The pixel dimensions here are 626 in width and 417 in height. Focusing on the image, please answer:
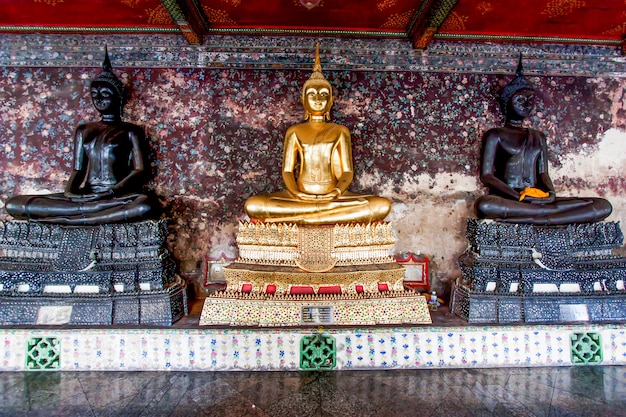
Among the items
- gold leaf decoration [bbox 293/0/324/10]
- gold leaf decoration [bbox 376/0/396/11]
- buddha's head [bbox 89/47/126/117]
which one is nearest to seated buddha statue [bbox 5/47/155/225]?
buddha's head [bbox 89/47/126/117]

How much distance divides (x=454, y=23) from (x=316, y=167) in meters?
2.29

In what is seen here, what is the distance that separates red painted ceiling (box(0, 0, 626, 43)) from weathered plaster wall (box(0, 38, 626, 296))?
0.39m

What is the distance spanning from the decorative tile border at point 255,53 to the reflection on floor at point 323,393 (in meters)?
3.49

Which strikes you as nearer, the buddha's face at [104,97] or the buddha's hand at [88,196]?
the buddha's hand at [88,196]

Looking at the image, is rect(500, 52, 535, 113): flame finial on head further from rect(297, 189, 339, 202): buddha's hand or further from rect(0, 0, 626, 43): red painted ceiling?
rect(297, 189, 339, 202): buddha's hand

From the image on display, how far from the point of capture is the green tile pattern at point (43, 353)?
10.9ft

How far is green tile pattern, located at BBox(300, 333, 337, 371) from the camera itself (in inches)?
130

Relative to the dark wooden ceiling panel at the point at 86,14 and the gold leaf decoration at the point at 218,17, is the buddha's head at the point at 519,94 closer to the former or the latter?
the gold leaf decoration at the point at 218,17

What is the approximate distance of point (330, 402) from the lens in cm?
277

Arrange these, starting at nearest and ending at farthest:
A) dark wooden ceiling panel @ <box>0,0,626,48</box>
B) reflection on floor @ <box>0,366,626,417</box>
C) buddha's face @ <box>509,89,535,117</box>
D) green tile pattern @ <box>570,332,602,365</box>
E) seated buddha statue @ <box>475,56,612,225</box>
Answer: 1. reflection on floor @ <box>0,366,626,417</box>
2. green tile pattern @ <box>570,332,602,365</box>
3. dark wooden ceiling panel @ <box>0,0,626,48</box>
4. seated buddha statue @ <box>475,56,612,225</box>
5. buddha's face @ <box>509,89,535,117</box>

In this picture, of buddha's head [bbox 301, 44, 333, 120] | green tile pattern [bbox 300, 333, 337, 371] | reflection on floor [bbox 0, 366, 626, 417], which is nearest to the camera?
reflection on floor [bbox 0, 366, 626, 417]

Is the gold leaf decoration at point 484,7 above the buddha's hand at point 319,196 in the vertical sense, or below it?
above

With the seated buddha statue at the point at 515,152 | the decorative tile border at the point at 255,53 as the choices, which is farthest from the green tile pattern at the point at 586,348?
the decorative tile border at the point at 255,53

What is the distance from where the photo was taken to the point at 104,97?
178 inches
